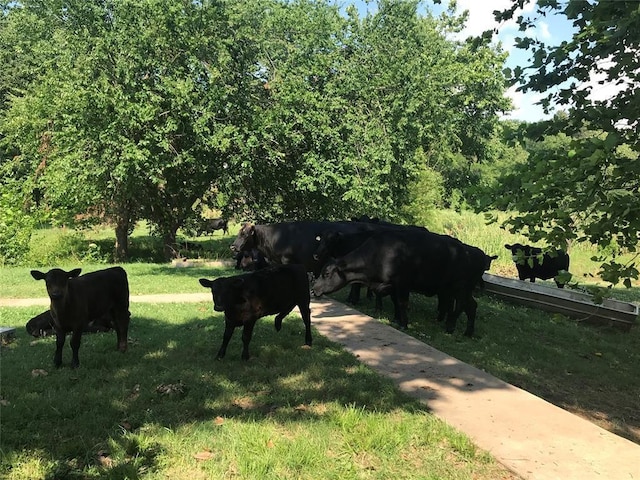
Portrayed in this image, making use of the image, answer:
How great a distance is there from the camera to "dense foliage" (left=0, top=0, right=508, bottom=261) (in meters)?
15.6

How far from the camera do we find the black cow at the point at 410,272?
998 centimetres

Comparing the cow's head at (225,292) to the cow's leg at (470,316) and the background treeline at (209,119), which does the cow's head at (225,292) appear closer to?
the cow's leg at (470,316)

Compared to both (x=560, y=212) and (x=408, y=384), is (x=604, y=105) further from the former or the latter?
(x=408, y=384)

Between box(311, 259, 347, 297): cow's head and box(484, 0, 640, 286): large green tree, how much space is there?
5054mm

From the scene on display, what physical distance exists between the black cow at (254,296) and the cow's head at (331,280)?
1.94m

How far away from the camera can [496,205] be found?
5.33 m

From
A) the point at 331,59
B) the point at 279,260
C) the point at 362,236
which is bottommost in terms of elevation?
the point at 279,260

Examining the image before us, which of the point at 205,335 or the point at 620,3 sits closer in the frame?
the point at 620,3

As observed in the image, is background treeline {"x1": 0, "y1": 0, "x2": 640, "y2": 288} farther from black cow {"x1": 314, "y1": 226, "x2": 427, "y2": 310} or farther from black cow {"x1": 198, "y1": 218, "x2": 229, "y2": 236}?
black cow {"x1": 314, "y1": 226, "x2": 427, "y2": 310}

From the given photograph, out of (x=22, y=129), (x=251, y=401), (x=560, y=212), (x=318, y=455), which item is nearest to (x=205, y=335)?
(x=251, y=401)

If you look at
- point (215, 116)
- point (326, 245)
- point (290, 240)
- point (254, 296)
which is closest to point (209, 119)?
point (215, 116)

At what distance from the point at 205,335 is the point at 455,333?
4802mm

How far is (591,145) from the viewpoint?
453 centimetres

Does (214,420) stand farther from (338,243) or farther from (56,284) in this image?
(338,243)
